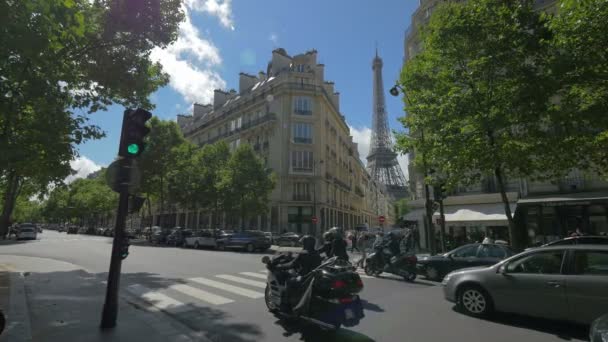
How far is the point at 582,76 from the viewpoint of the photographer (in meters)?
10.3

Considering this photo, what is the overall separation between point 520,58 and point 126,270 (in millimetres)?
15596

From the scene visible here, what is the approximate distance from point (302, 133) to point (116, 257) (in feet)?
121

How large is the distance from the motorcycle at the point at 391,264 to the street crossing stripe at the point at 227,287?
15.6 feet

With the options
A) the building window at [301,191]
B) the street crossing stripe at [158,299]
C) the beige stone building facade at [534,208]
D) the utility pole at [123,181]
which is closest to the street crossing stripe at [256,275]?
the street crossing stripe at [158,299]

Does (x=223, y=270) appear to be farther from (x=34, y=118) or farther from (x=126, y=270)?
(x=34, y=118)

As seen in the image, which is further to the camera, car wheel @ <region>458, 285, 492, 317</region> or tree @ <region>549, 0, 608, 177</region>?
tree @ <region>549, 0, 608, 177</region>

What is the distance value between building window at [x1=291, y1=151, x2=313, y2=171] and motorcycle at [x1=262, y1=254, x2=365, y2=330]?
1369 inches

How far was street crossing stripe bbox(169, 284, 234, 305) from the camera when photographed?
728 cm

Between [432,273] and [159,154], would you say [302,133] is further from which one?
[432,273]

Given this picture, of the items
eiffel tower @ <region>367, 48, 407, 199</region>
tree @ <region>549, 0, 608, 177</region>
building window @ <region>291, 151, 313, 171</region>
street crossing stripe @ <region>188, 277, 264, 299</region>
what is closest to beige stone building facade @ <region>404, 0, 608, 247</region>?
tree @ <region>549, 0, 608, 177</region>

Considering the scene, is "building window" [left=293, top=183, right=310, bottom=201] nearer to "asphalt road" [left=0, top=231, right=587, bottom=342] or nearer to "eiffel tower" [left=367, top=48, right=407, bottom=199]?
"asphalt road" [left=0, top=231, right=587, bottom=342]

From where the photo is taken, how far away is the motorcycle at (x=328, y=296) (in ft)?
15.8

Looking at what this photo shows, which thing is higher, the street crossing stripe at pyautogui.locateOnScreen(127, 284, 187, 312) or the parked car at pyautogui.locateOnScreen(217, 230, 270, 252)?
the parked car at pyautogui.locateOnScreen(217, 230, 270, 252)

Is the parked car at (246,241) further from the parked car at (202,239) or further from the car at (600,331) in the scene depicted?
the car at (600,331)
